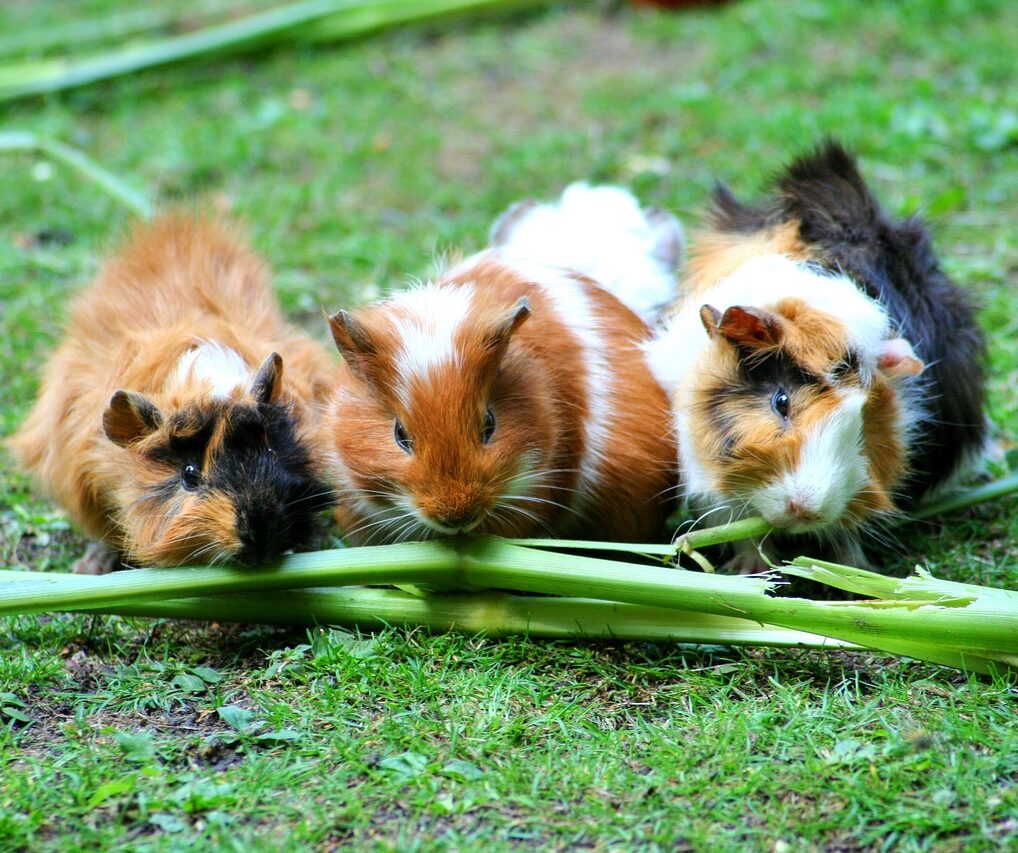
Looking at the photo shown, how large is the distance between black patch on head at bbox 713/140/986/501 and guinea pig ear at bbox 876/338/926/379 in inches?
9.3

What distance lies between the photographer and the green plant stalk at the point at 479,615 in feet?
9.46

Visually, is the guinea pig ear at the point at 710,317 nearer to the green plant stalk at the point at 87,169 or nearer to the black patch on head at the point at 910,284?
the black patch on head at the point at 910,284

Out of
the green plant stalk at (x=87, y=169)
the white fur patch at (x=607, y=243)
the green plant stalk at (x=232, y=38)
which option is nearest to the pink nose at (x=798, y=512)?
the white fur patch at (x=607, y=243)

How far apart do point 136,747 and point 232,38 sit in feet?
17.2

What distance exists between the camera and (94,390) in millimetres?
3314

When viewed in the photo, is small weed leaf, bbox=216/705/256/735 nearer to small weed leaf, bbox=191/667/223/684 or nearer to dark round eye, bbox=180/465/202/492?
small weed leaf, bbox=191/667/223/684

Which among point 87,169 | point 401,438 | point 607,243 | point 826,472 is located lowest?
point 826,472

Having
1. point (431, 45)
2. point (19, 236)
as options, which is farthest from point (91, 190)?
point (431, 45)

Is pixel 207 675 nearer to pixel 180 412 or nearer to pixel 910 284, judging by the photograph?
pixel 180 412

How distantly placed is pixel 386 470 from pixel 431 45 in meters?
5.07

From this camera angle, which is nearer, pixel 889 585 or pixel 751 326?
pixel 889 585

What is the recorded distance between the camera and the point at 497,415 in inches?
114

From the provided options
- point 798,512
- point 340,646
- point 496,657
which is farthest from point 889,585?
point 340,646

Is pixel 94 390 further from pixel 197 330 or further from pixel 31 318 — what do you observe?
pixel 31 318
